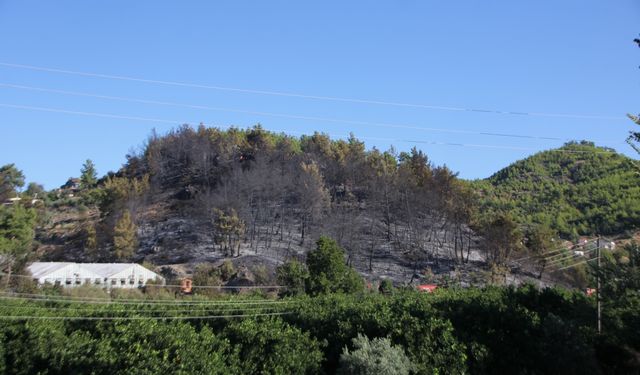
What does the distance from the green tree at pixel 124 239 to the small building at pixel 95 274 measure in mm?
8474

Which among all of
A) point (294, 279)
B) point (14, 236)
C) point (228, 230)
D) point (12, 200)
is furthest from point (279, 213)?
point (294, 279)

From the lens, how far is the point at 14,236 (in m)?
43.9

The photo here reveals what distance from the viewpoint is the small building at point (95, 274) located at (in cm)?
4578

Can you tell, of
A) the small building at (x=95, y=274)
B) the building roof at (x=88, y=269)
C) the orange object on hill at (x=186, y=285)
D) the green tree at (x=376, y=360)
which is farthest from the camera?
the building roof at (x=88, y=269)

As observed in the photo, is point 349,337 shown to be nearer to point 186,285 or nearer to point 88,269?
point 186,285

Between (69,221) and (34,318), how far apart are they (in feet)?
223

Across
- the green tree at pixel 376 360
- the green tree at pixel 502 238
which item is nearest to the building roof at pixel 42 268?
the green tree at pixel 502 238

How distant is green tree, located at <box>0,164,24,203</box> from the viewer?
5106cm

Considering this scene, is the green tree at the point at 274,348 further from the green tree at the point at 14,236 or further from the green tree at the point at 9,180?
the green tree at the point at 9,180

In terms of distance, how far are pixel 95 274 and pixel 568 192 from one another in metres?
71.9

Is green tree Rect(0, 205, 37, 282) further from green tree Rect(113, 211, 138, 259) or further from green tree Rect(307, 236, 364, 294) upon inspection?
green tree Rect(307, 236, 364, 294)

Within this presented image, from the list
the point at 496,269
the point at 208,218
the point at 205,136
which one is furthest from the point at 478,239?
the point at 205,136

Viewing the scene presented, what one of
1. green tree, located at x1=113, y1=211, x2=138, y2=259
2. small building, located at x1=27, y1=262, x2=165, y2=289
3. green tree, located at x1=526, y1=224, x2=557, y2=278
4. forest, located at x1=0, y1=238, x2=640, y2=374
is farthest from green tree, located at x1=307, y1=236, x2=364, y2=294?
green tree, located at x1=113, y1=211, x2=138, y2=259

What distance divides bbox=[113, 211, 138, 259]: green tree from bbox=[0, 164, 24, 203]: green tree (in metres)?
11.2
